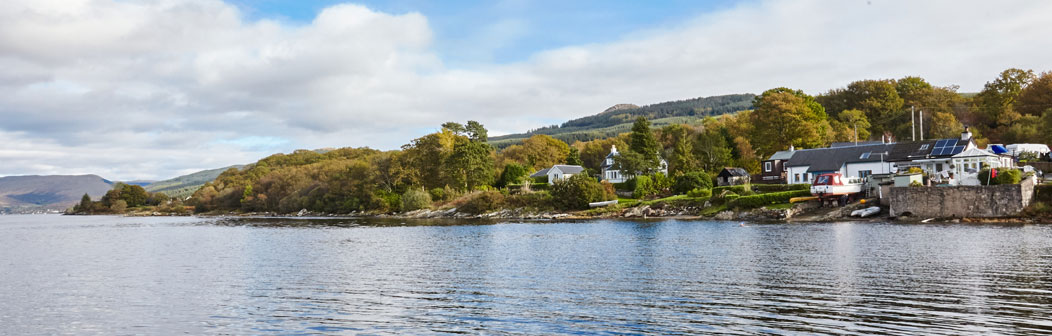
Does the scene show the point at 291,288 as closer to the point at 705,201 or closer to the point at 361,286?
the point at 361,286

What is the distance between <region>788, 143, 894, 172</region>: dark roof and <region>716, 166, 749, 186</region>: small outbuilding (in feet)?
19.7

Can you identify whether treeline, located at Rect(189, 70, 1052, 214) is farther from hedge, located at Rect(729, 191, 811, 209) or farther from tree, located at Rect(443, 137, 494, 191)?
hedge, located at Rect(729, 191, 811, 209)

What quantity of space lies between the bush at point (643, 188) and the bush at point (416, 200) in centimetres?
3207

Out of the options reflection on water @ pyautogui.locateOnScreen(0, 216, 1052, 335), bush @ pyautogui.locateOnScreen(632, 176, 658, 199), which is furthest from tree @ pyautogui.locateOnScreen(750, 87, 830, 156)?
reflection on water @ pyautogui.locateOnScreen(0, 216, 1052, 335)

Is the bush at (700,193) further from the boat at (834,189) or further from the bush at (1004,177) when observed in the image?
the bush at (1004,177)

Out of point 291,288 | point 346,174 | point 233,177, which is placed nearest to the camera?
point 291,288

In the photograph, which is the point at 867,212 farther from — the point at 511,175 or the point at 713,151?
the point at 511,175

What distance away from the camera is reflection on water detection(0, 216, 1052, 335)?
1656 centimetres

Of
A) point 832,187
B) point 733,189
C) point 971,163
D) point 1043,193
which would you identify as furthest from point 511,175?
point 1043,193

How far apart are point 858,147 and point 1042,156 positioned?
1641cm

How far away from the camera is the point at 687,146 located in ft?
291

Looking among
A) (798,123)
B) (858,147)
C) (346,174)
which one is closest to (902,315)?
(858,147)

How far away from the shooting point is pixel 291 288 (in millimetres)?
23656

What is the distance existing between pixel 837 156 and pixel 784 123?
1209cm
